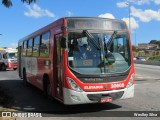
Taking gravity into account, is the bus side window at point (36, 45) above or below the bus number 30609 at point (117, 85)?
above

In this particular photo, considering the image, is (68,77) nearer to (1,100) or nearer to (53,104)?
(53,104)

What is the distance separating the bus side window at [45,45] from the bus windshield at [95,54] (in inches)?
93.0

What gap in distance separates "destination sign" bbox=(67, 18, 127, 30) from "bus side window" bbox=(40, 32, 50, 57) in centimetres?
232

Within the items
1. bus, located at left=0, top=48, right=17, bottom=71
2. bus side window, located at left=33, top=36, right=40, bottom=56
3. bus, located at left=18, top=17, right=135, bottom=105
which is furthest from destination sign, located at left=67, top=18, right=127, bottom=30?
bus, located at left=0, top=48, right=17, bottom=71

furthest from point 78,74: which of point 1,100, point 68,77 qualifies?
point 1,100

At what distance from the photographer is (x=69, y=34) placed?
973 cm

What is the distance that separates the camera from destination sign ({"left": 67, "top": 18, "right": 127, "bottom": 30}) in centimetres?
989

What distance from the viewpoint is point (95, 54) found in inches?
384

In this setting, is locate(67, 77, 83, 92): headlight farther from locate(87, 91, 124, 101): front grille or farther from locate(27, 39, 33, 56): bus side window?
locate(27, 39, 33, 56): bus side window

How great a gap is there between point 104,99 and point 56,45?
2573mm

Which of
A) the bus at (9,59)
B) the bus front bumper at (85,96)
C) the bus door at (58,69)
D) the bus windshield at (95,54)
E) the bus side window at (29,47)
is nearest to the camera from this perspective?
the bus front bumper at (85,96)

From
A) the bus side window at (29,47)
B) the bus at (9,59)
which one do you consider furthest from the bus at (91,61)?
the bus at (9,59)

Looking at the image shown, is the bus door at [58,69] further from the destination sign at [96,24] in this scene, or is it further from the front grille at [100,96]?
the front grille at [100,96]

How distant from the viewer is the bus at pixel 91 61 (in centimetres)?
940
